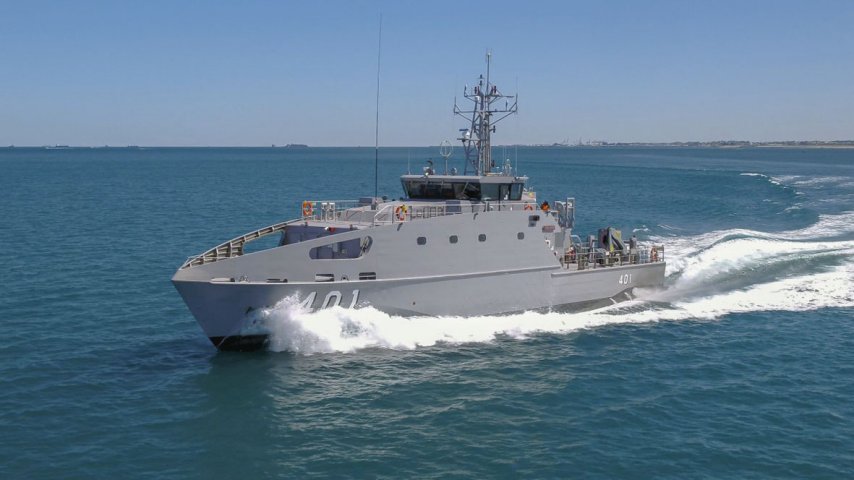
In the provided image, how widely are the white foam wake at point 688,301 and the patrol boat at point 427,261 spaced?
1.33 feet

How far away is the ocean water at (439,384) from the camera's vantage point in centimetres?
1486

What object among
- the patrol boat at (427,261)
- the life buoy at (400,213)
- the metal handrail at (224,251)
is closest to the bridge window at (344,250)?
the patrol boat at (427,261)

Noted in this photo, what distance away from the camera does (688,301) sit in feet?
92.5

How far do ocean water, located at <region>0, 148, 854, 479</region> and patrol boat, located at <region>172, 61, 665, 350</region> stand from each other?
24.0 inches

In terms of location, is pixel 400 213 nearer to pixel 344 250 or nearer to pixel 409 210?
pixel 409 210

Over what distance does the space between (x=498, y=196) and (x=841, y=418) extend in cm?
1210

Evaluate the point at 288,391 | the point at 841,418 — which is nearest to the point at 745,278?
the point at 841,418

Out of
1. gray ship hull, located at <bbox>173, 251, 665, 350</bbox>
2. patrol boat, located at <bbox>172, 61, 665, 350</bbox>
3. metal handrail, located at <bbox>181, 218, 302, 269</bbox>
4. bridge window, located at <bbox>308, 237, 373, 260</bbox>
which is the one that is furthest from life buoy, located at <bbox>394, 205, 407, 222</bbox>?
metal handrail, located at <bbox>181, 218, 302, 269</bbox>

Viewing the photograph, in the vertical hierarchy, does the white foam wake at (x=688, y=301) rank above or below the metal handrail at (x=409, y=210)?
below

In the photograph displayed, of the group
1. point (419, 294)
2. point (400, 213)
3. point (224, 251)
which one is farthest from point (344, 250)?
point (224, 251)

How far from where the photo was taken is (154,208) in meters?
56.4

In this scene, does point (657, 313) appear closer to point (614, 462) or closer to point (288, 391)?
point (614, 462)

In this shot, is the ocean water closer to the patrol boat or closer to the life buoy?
the patrol boat

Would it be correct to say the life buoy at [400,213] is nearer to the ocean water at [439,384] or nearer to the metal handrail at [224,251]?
the ocean water at [439,384]
